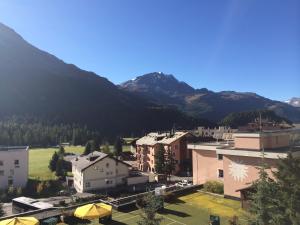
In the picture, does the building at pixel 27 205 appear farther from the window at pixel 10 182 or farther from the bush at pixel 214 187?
the window at pixel 10 182

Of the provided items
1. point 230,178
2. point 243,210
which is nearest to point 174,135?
point 230,178

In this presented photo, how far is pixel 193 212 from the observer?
31531 mm

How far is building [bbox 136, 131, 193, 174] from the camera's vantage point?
76.9 metres

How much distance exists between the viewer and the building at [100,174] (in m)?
60.4

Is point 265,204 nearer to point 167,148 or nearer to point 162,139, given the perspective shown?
point 167,148

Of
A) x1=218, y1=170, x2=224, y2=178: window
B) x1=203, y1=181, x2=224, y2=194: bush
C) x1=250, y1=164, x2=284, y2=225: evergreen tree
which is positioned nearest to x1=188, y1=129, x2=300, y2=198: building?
x1=218, y1=170, x2=224, y2=178: window

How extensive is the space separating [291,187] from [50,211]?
75.2 ft

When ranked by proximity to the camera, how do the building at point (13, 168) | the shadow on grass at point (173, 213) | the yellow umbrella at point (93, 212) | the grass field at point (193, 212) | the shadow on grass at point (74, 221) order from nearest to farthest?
1. the yellow umbrella at point (93, 212)
2. the grass field at point (193, 212)
3. the shadow on grass at point (74, 221)
4. the shadow on grass at point (173, 213)
5. the building at point (13, 168)

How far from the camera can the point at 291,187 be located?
18031 mm

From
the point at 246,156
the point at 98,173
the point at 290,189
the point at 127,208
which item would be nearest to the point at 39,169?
the point at 98,173

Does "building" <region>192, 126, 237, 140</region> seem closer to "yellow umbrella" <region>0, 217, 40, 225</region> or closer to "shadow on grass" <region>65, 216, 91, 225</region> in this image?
"shadow on grass" <region>65, 216, 91, 225</region>

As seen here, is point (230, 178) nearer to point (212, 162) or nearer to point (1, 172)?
point (212, 162)

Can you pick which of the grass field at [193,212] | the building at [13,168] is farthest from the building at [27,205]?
the building at [13,168]

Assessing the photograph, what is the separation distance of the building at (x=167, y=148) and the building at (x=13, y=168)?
2714 centimetres
